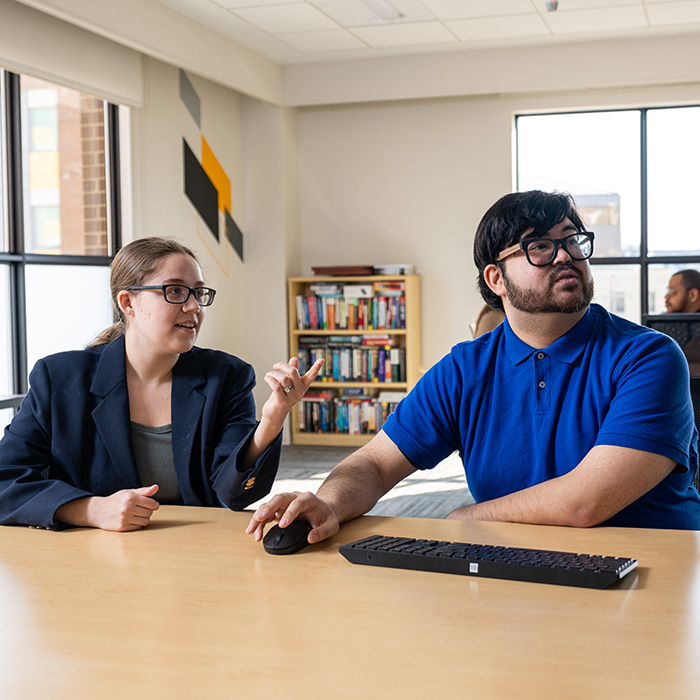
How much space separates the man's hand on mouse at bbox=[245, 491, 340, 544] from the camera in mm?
1479

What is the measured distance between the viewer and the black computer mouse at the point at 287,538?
1.42 m

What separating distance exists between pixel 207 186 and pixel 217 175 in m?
0.20

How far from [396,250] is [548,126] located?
1591 mm

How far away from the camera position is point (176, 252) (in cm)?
216

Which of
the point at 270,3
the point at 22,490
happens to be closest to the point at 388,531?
the point at 22,490

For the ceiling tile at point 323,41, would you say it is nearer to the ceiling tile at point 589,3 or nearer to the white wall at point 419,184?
the white wall at point 419,184

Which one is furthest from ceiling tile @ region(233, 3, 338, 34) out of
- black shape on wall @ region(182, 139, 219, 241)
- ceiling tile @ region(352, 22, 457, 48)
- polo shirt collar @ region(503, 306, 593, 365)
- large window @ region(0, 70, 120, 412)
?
polo shirt collar @ region(503, 306, 593, 365)

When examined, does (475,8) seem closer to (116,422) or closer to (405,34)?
(405,34)

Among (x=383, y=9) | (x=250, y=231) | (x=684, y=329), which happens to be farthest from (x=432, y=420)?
(x=250, y=231)

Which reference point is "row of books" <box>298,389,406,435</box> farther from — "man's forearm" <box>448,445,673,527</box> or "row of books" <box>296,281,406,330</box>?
"man's forearm" <box>448,445,673,527</box>

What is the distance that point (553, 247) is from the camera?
1867mm

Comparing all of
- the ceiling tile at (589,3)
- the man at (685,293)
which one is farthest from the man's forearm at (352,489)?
the ceiling tile at (589,3)

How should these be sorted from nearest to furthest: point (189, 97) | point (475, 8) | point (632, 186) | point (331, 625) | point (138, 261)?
1. point (331, 625)
2. point (138, 261)
3. point (475, 8)
4. point (189, 97)
5. point (632, 186)

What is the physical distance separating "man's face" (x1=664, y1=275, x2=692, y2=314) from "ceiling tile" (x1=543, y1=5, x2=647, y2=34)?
5.88 feet
